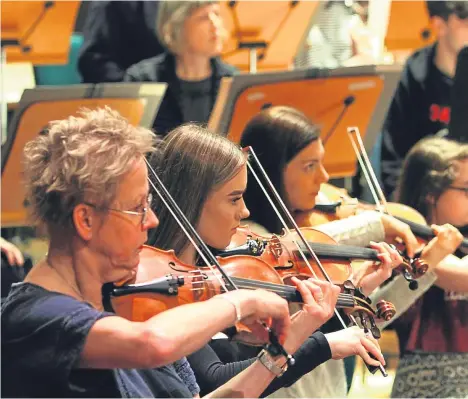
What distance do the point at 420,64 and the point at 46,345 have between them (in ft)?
9.09

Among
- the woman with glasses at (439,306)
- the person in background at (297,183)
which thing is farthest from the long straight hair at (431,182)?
the person in background at (297,183)

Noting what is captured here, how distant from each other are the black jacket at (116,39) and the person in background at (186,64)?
38 centimetres

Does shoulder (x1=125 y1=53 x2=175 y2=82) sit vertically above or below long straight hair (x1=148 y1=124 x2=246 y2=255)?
below

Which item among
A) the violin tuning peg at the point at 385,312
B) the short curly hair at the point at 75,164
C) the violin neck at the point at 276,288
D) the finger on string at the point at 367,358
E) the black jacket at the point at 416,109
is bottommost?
the black jacket at the point at 416,109

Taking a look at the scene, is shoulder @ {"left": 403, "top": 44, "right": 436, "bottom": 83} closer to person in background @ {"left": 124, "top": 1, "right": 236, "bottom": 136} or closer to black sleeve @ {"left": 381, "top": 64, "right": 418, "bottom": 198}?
black sleeve @ {"left": 381, "top": 64, "right": 418, "bottom": 198}

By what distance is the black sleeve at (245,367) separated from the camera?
1980mm

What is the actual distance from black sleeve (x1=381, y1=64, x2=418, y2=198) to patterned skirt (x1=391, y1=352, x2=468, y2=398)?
3.92ft

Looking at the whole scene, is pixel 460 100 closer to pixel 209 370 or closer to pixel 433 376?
pixel 433 376

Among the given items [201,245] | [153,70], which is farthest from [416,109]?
[201,245]

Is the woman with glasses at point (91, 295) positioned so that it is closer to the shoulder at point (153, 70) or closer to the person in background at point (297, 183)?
the person in background at point (297, 183)

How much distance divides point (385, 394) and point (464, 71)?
104 centimetres

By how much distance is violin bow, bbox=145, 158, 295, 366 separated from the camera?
1722 millimetres

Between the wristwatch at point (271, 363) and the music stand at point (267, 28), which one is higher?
the wristwatch at point (271, 363)

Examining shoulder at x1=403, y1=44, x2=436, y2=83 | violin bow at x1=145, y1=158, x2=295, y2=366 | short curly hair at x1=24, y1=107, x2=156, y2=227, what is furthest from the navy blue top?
shoulder at x1=403, y1=44, x2=436, y2=83
